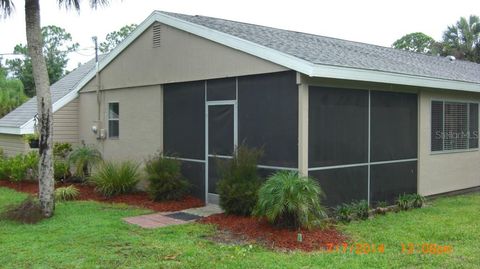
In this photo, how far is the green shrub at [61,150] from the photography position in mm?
13443

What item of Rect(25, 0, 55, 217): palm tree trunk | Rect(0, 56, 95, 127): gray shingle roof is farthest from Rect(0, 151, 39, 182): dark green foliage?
Rect(25, 0, 55, 217): palm tree trunk

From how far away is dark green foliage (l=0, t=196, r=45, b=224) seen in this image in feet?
26.0

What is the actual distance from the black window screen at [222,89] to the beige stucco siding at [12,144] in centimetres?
733

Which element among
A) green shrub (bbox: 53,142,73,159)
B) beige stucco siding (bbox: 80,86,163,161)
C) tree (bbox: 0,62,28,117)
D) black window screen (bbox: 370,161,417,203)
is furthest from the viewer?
tree (bbox: 0,62,28,117)

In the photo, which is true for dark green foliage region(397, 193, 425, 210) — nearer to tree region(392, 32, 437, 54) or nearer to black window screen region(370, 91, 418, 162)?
black window screen region(370, 91, 418, 162)

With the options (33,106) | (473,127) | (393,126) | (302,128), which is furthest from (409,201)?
(33,106)

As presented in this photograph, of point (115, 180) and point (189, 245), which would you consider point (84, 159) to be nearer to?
point (115, 180)

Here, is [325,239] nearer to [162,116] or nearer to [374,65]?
[374,65]

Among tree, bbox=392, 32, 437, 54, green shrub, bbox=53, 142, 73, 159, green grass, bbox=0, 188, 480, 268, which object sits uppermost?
A: tree, bbox=392, 32, 437, 54

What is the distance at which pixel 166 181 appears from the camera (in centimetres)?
981

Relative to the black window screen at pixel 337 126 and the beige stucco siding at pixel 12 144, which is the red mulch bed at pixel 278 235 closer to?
the black window screen at pixel 337 126

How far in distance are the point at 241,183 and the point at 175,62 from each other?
362cm

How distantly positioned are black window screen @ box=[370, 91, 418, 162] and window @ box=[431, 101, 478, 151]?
0.91m

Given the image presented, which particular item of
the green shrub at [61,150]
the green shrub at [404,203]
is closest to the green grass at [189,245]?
the green shrub at [404,203]
